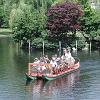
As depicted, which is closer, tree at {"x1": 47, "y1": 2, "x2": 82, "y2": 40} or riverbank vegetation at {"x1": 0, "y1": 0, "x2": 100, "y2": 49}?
tree at {"x1": 47, "y1": 2, "x2": 82, "y2": 40}

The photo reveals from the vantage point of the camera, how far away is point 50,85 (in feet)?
142

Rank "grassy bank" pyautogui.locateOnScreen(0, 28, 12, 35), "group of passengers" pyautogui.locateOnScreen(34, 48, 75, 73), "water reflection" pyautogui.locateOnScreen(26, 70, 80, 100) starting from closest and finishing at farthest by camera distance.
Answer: "water reflection" pyautogui.locateOnScreen(26, 70, 80, 100) → "group of passengers" pyautogui.locateOnScreen(34, 48, 75, 73) → "grassy bank" pyautogui.locateOnScreen(0, 28, 12, 35)

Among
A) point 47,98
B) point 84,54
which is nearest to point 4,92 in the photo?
point 47,98

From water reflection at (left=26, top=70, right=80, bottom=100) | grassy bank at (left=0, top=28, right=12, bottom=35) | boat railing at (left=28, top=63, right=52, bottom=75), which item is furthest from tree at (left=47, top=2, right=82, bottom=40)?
grassy bank at (left=0, top=28, right=12, bottom=35)

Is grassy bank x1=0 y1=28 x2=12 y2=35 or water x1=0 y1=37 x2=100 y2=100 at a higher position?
grassy bank x1=0 y1=28 x2=12 y2=35

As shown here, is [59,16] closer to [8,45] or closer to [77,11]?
[77,11]

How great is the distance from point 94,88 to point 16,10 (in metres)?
57.1

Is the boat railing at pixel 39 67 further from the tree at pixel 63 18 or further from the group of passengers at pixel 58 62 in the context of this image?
the tree at pixel 63 18

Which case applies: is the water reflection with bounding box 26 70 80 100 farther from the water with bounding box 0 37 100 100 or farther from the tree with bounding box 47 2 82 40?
the tree with bounding box 47 2 82 40

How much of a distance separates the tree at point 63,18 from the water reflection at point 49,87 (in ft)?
79.6

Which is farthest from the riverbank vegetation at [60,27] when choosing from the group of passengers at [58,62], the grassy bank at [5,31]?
the grassy bank at [5,31]

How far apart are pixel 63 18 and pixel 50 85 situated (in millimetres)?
29173

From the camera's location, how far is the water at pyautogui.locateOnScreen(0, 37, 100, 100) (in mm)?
38406

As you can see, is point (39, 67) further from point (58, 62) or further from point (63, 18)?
point (63, 18)
